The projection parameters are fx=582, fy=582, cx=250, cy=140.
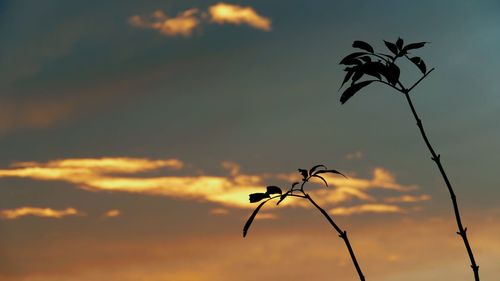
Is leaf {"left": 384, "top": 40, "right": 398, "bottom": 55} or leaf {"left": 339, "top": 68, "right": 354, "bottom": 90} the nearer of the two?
leaf {"left": 339, "top": 68, "right": 354, "bottom": 90}

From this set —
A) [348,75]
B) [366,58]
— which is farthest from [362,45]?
[348,75]

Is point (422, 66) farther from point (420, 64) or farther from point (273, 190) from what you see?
point (273, 190)

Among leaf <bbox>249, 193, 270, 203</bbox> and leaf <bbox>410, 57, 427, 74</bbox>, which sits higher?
leaf <bbox>410, 57, 427, 74</bbox>

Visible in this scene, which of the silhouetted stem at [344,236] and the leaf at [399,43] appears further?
the leaf at [399,43]

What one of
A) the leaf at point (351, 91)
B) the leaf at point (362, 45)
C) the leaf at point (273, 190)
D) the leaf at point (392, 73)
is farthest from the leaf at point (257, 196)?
the leaf at point (362, 45)

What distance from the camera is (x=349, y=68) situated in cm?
418

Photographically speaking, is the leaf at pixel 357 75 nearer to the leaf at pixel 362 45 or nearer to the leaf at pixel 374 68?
the leaf at pixel 374 68

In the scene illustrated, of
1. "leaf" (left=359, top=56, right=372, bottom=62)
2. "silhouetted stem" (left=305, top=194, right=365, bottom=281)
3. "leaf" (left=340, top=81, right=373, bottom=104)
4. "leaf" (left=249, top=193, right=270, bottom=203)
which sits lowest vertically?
"silhouetted stem" (left=305, top=194, right=365, bottom=281)

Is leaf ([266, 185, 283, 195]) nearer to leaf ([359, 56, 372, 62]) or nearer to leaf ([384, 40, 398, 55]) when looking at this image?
leaf ([359, 56, 372, 62])

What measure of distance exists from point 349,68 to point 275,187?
1005mm

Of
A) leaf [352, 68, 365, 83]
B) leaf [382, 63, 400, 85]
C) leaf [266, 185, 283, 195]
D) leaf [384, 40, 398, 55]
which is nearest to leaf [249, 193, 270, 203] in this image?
leaf [266, 185, 283, 195]

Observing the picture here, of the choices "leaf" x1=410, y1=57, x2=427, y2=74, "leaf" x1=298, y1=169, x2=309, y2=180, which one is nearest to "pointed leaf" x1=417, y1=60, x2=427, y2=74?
"leaf" x1=410, y1=57, x2=427, y2=74

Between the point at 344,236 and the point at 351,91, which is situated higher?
the point at 351,91

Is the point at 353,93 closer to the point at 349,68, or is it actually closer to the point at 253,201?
the point at 349,68
